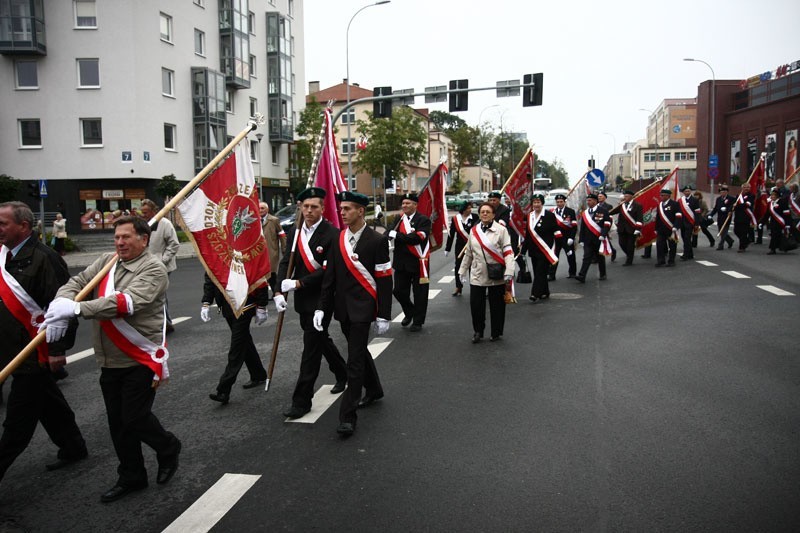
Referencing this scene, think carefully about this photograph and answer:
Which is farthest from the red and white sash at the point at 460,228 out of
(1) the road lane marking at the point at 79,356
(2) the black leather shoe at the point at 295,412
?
(2) the black leather shoe at the point at 295,412

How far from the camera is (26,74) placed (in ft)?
110

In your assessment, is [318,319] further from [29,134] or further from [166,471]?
[29,134]

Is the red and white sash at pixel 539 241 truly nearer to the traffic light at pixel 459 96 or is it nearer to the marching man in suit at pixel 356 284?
the marching man in suit at pixel 356 284

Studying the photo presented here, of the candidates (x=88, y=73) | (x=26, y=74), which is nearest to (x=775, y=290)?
(x=88, y=73)

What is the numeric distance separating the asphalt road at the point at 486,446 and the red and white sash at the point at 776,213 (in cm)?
998

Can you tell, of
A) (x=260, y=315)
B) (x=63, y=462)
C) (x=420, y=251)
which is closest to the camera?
(x=63, y=462)

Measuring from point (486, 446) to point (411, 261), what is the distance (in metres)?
5.32

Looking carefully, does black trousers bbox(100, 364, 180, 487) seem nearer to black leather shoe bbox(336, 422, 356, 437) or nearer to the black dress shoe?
the black dress shoe

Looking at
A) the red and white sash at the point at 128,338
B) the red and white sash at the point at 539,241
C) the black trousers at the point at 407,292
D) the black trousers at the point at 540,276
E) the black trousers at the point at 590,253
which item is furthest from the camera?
the black trousers at the point at 590,253

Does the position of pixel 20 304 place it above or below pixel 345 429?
above

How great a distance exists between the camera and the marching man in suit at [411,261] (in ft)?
32.0

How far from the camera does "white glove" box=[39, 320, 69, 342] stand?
12.7ft

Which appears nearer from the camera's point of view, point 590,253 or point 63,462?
point 63,462

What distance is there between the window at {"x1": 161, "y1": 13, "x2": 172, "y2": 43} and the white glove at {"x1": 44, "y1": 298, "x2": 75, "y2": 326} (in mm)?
35036
